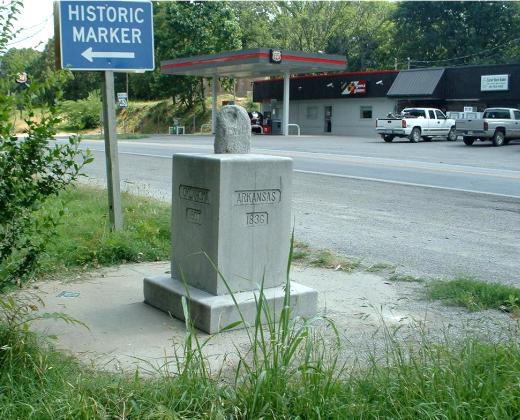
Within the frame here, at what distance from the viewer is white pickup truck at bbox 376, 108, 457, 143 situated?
126 feet

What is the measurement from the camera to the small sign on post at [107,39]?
778 centimetres

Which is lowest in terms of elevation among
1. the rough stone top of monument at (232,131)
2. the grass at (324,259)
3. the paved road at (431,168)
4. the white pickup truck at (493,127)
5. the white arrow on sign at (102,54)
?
the paved road at (431,168)

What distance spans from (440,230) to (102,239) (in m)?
5.23

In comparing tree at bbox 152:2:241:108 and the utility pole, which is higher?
tree at bbox 152:2:241:108

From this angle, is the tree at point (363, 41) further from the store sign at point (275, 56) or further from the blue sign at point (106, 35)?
the blue sign at point (106, 35)

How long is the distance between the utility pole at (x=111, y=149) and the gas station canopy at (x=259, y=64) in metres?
34.7

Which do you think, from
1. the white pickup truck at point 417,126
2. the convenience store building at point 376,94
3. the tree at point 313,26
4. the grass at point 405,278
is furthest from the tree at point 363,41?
the grass at point 405,278

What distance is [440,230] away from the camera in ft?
34.8

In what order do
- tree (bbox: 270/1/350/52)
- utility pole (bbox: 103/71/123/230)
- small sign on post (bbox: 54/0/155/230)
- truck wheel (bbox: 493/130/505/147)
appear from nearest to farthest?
small sign on post (bbox: 54/0/155/230) < utility pole (bbox: 103/71/123/230) < truck wheel (bbox: 493/130/505/147) < tree (bbox: 270/1/350/52)

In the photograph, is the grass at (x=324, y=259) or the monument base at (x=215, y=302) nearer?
the monument base at (x=215, y=302)

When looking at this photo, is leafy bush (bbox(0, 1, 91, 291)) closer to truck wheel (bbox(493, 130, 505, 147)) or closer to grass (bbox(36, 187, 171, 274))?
grass (bbox(36, 187, 171, 274))

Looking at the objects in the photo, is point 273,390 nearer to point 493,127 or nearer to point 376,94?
point 493,127

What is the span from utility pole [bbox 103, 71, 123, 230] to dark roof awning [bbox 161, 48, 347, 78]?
1410 inches

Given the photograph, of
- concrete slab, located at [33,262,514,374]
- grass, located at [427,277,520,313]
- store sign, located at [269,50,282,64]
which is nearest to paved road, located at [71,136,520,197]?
grass, located at [427,277,520,313]
